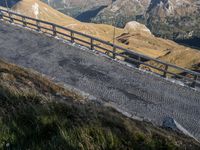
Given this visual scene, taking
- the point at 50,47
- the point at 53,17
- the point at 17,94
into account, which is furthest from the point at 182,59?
the point at 53,17

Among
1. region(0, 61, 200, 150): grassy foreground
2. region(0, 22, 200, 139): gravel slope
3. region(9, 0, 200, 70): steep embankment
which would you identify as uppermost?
region(0, 61, 200, 150): grassy foreground

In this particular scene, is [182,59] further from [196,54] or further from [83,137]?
[83,137]

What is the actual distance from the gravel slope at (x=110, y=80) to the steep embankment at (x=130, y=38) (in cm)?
7424

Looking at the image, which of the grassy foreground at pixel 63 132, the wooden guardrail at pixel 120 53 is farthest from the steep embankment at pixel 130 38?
the grassy foreground at pixel 63 132

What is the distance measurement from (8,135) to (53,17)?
18874 centimetres

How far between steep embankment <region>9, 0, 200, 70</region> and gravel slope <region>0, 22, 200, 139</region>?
74237 millimetres

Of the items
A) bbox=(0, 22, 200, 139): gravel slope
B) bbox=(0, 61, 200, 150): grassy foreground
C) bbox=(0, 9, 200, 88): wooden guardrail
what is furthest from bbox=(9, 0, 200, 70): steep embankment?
bbox=(0, 61, 200, 150): grassy foreground

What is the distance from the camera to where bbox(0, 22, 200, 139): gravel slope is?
47.6 ft

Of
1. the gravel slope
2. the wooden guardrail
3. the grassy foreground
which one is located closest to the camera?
the grassy foreground

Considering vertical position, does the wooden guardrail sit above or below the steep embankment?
above

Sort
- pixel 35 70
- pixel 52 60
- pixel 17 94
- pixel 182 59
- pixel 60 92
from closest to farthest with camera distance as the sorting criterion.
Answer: pixel 17 94, pixel 60 92, pixel 35 70, pixel 52 60, pixel 182 59

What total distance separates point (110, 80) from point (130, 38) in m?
139

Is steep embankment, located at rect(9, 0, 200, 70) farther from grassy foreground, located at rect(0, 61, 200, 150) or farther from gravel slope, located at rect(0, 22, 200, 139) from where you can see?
grassy foreground, located at rect(0, 61, 200, 150)

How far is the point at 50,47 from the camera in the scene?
22.7 metres
